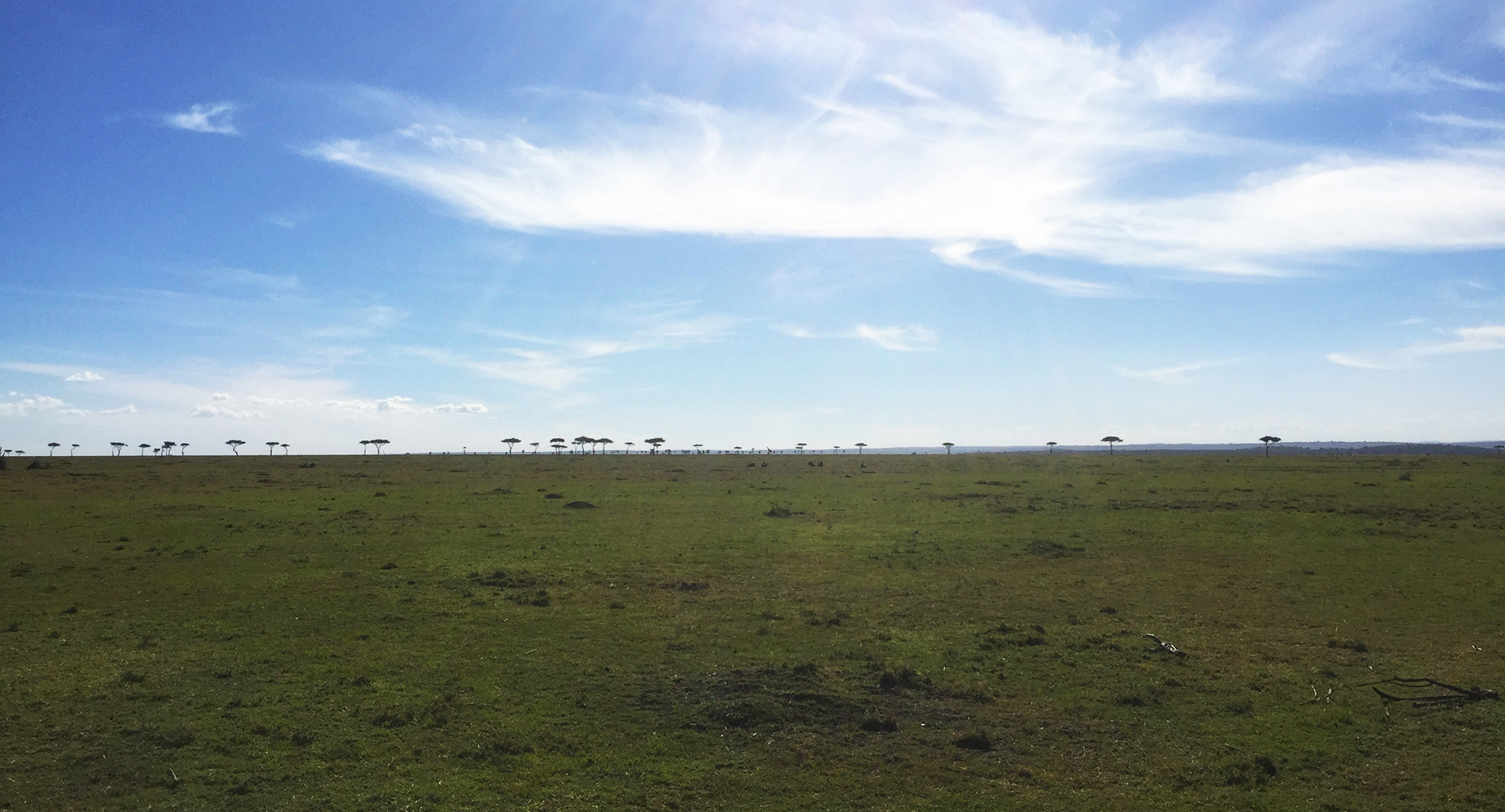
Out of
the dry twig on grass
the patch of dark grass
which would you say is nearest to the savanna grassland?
the patch of dark grass

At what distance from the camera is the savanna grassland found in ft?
42.0

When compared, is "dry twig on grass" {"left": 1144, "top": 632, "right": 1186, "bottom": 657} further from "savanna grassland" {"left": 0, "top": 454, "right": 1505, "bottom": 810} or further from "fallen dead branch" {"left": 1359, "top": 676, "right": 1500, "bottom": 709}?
"fallen dead branch" {"left": 1359, "top": 676, "right": 1500, "bottom": 709}

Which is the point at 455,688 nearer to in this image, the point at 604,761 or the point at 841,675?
the point at 604,761

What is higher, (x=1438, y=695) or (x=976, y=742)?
(x=1438, y=695)

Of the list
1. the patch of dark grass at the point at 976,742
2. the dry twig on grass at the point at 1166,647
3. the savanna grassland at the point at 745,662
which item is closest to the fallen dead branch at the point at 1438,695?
the savanna grassland at the point at 745,662

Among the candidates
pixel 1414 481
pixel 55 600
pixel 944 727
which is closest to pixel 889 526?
pixel 944 727

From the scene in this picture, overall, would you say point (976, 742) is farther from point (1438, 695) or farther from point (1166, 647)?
point (1438, 695)

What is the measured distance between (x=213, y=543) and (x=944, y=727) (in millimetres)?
33010

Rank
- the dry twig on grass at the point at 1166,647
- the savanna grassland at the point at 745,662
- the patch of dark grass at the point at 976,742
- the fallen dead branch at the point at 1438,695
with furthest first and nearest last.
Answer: the dry twig on grass at the point at 1166,647
the fallen dead branch at the point at 1438,695
the patch of dark grass at the point at 976,742
the savanna grassland at the point at 745,662

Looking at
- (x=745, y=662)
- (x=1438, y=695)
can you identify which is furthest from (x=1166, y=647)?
(x=745, y=662)

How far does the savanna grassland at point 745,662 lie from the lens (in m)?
12.8

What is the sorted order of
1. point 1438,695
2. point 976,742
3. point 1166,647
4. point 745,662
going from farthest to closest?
point 1166,647
point 745,662
point 1438,695
point 976,742

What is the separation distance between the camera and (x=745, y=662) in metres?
18.6

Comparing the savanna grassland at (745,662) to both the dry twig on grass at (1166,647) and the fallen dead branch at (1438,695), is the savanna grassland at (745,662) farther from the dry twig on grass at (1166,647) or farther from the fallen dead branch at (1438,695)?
the dry twig on grass at (1166,647)
